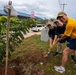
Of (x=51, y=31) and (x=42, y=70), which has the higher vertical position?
(x=51, y=31)

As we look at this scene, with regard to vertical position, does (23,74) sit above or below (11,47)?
below

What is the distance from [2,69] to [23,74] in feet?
2.02

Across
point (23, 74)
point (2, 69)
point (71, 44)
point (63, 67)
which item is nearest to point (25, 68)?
point (23, 74)

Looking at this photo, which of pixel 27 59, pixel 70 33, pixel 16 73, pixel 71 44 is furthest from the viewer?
pixel 27 59

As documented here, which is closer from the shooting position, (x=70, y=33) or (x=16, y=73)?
(x=70, y=33)

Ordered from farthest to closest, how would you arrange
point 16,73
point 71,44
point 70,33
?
point 16,73, point 71,44, point 70,33

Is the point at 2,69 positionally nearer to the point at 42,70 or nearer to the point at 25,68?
the point at 25,68

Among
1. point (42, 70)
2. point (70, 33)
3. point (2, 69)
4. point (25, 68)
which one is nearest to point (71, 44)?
point (70, 33)

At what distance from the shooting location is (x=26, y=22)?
662 cm

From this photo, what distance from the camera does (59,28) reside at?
282 inches

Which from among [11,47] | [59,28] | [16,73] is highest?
[59,28]

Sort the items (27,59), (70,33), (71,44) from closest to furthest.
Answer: (70,33) → (71,44) → (27,59)

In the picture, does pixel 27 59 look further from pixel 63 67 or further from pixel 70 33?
pixel 70 33

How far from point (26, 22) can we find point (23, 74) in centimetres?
149
